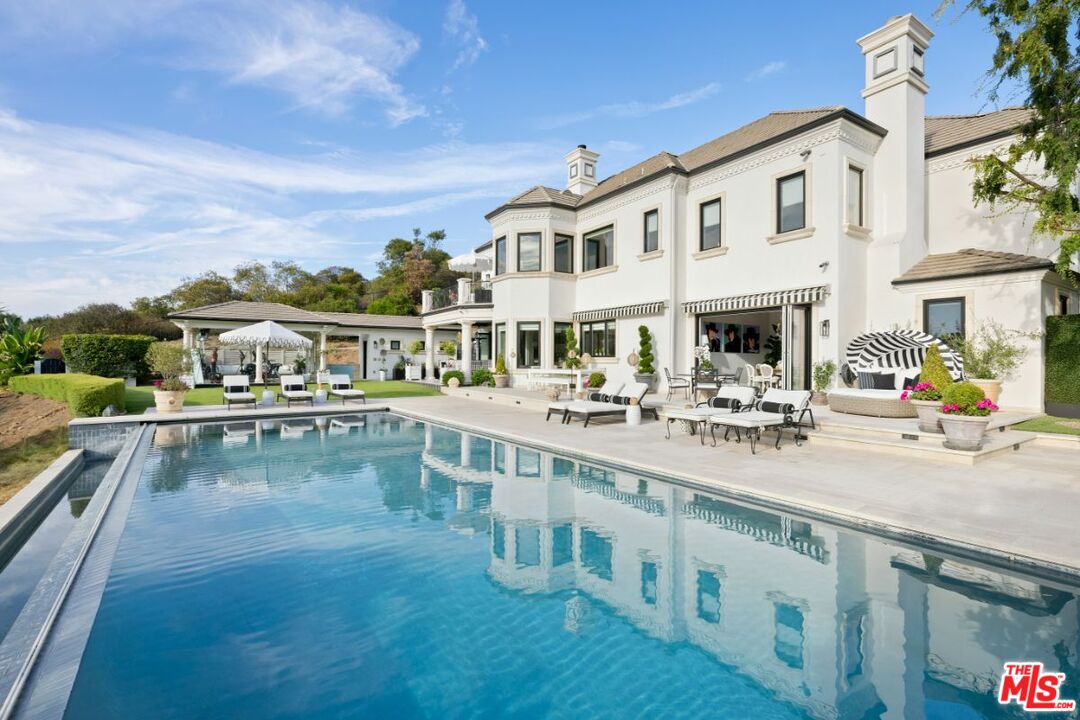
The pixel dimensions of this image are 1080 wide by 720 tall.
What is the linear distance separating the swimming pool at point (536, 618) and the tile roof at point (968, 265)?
1292 cm

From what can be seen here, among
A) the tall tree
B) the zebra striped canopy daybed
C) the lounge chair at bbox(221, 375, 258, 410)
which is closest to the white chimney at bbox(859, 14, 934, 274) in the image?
the zebra striped canopy daybed

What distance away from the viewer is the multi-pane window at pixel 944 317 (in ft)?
52.0

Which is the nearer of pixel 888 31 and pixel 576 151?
pixel 888 31

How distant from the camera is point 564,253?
2603cm

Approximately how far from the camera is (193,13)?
13883 millimetres

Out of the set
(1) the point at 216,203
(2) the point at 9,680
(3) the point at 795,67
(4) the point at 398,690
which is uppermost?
(3) the point at 795,67

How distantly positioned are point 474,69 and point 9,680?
21.0 meters

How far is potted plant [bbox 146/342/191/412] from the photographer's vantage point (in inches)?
691

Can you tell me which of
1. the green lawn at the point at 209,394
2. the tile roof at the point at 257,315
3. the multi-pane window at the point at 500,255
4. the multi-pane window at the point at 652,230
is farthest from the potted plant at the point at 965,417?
the tile roof at the point at 257,315

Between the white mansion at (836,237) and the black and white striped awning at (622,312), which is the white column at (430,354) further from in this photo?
the white mansion at (836,237)

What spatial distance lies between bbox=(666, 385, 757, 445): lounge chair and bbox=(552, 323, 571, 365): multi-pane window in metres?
11.8

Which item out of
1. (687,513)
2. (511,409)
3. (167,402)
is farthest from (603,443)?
(167,402)

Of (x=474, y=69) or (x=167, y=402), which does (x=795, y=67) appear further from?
(x=167, y=402)

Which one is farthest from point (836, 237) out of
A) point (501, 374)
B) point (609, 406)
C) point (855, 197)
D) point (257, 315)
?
point (257, 315)
